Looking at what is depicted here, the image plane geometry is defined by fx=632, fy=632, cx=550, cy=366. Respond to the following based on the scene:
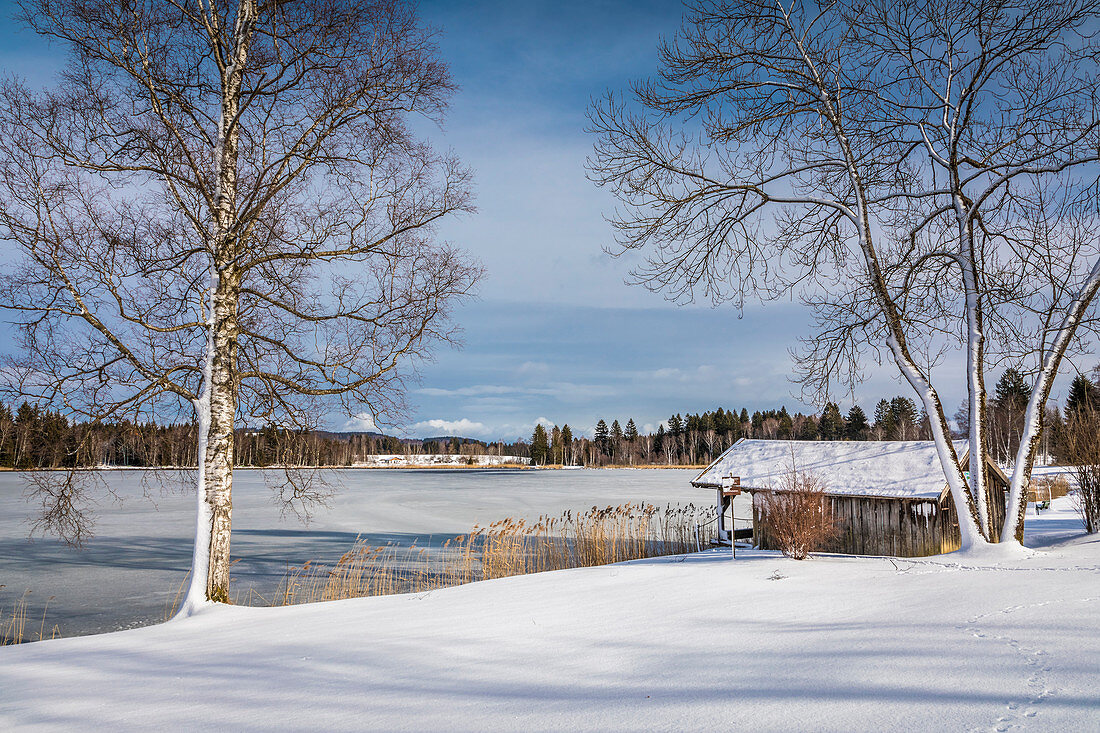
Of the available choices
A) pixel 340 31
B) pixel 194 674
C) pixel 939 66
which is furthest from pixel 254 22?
pixel 939 66

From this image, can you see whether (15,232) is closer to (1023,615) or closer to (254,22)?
(254,22)

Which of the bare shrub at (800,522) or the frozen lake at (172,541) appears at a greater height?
the bare shrub at (800,522)

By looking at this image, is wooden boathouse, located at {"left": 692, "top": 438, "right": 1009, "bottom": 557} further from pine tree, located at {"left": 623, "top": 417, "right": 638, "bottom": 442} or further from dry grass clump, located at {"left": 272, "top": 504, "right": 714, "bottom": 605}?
pine tree, located at {"left": 623, "top": 417, "right": 638, "bottom": 442}

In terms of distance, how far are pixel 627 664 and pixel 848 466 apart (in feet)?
54.4

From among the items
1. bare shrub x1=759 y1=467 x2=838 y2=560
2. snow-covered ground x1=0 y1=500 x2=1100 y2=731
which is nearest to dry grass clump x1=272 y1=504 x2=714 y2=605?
bare shrub x1=759 y1=467 x2=838 y2=560

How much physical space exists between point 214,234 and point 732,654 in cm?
789

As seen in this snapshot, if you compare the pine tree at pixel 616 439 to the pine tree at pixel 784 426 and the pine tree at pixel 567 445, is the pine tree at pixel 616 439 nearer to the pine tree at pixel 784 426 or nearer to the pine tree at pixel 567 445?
the pine tree at pixel 567 445

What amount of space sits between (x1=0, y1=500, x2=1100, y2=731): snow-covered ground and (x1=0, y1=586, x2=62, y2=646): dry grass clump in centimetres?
370

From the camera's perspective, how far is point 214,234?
8.30 metres

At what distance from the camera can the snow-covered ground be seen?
9.29 ft

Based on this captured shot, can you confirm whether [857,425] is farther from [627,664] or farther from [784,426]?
[627,664]

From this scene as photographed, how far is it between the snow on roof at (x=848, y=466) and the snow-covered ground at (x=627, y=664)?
33.0ft

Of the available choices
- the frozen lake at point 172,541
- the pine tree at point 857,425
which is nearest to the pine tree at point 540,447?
the pine tree at point 857,425

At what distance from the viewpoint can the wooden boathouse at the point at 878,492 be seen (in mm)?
15844
